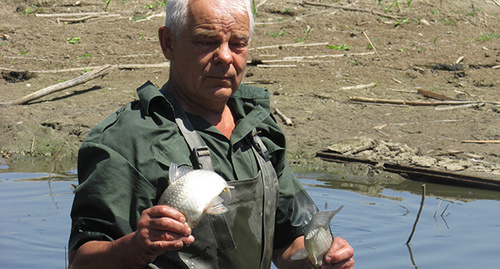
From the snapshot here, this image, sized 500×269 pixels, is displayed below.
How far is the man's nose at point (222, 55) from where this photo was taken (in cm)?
275

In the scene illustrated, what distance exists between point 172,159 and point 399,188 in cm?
429

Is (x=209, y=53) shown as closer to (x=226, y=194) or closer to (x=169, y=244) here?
(x=226, y=194)

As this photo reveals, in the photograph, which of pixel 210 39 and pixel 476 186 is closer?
pixel 210 39

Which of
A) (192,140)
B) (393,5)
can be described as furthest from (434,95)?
(192,140)

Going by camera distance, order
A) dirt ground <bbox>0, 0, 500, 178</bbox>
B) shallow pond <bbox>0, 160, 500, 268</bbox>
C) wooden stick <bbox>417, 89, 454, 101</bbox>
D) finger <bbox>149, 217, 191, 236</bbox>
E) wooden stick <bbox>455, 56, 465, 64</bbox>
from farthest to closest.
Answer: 1. wooden stick <bbox>455, 56, 465, 64</bbox>
2. wooden stick <bbox>417, 89, 454, 101</bbox>
3. dirt ground <bbox>0, 0, 500, 178</bbox>
4. shallow pond <bbox>0, 160, 500, 268</bbox>
5. finger <bbox>149, 217, 191, 236</bbox>

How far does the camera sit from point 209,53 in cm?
275

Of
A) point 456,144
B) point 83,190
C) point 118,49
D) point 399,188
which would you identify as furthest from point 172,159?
point 118,49

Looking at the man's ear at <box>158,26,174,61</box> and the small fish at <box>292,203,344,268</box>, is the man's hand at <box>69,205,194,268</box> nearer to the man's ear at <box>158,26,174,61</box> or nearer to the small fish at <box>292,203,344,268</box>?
the small fish at <box>292,203,344,268</box>

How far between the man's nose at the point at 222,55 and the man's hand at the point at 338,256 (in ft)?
2.78

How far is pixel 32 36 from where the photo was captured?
1041 cm

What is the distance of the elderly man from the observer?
245 centimetres

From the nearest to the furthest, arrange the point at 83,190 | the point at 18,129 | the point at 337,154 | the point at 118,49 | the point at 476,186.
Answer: the point at 83,190, the point at 476,186, the point at 337,154, the point at 18,129, the point at 118,49

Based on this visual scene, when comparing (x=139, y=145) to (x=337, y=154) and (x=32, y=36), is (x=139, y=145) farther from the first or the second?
(x=32, y=36)

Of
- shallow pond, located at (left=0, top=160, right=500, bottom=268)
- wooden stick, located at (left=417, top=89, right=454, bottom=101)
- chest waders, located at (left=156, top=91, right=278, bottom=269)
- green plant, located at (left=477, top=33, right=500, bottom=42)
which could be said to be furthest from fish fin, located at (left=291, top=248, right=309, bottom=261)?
green plant, located at (left=477, top=33, right=500, bottom=42)
